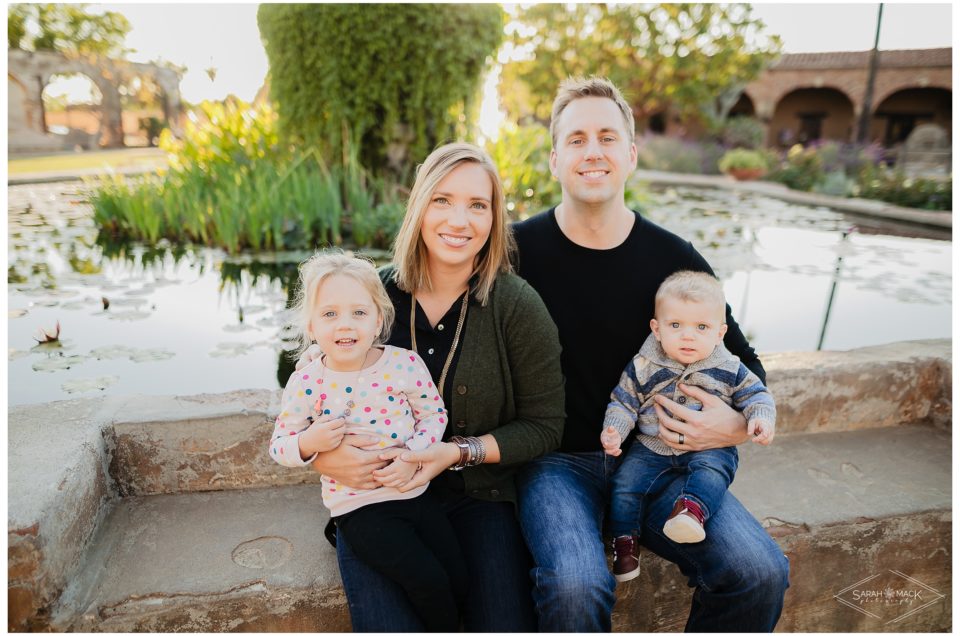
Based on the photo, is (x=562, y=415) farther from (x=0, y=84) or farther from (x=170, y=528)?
(x=0, y=84)

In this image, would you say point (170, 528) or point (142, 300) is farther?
point (142, 300)

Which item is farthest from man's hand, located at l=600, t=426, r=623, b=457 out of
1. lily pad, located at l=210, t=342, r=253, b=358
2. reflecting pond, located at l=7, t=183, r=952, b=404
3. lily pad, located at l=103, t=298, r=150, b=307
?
lily pad, located at l=103, t=298, r=150, b=307

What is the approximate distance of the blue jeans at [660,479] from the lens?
4.89ft

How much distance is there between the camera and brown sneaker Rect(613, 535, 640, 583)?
147cm

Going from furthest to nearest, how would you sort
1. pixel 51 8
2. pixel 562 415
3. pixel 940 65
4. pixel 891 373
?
pixel 940 65, pixel 51 8, pixel 891 373, pixel 562 415

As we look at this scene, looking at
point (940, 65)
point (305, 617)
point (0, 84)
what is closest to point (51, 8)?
point (0, 84)

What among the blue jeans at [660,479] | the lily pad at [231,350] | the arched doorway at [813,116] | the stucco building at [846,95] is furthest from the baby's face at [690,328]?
the arched doorway at [813,116]

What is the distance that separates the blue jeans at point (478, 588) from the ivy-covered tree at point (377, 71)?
119 inches

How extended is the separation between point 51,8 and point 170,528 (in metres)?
22.7

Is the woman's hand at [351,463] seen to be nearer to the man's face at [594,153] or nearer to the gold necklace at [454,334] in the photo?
the gold necklace at [454,334]

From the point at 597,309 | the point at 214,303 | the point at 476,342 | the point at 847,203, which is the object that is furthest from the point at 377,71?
the point at 847,203

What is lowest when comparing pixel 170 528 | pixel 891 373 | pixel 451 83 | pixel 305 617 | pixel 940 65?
pixel 305 617

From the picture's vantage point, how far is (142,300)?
297 cm

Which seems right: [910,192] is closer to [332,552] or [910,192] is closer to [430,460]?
[430,460]
